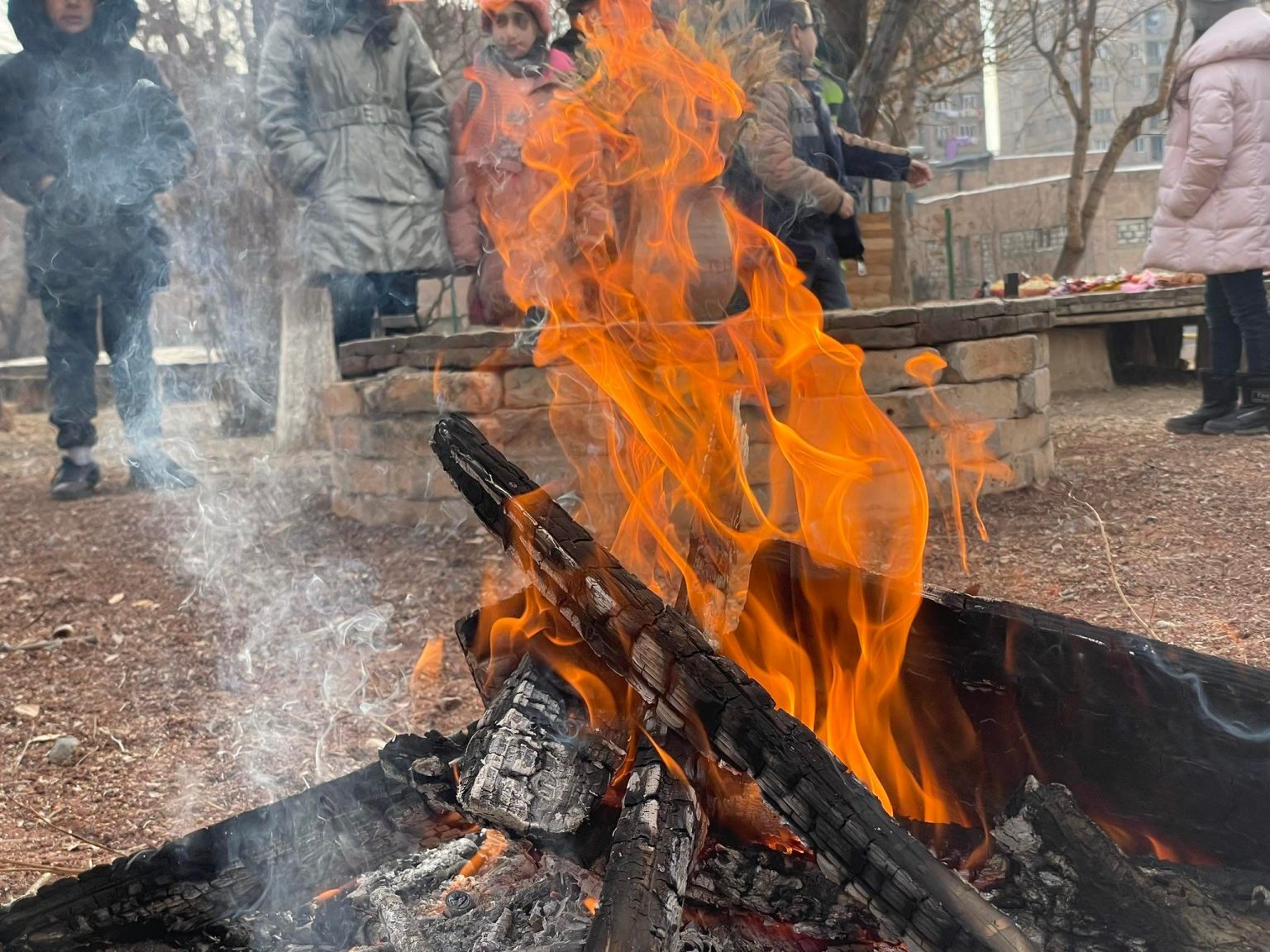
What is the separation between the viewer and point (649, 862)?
1646 mm

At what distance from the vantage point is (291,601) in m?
5.22

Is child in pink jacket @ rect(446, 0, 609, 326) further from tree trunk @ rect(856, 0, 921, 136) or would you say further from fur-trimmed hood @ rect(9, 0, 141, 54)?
tree trunk @ rect(856, 0, 921, 136)

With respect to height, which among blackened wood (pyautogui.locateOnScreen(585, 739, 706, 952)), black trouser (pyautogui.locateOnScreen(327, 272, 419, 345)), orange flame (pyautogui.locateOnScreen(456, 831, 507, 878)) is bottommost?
orange flame (pyautogui.locateOnScreen(456, 831, 507, 878))

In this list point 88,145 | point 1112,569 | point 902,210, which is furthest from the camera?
point 902,210

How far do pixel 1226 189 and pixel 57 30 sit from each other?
6.99m

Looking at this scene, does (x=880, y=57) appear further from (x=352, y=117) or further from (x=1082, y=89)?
(x=1082, y=89)

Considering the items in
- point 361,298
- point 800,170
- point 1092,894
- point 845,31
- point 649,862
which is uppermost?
point 845,31

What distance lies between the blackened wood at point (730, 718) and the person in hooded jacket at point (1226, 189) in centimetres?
623

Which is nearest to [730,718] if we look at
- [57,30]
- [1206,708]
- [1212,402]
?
[1206,708]

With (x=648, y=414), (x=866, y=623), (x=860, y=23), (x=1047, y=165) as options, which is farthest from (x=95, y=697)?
(x=1047, y=165)

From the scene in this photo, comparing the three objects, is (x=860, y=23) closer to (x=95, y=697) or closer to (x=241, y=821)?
(x=95, y=697)

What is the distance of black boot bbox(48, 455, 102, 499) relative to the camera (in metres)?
7.03

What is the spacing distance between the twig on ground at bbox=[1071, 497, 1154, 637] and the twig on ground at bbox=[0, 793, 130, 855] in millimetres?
3549

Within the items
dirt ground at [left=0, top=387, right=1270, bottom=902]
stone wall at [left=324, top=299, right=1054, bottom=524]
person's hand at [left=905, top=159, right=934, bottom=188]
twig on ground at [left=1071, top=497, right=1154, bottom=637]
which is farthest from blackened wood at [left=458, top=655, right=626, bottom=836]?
person's hand at [left=905, top=159, right=934, bottom=188]
